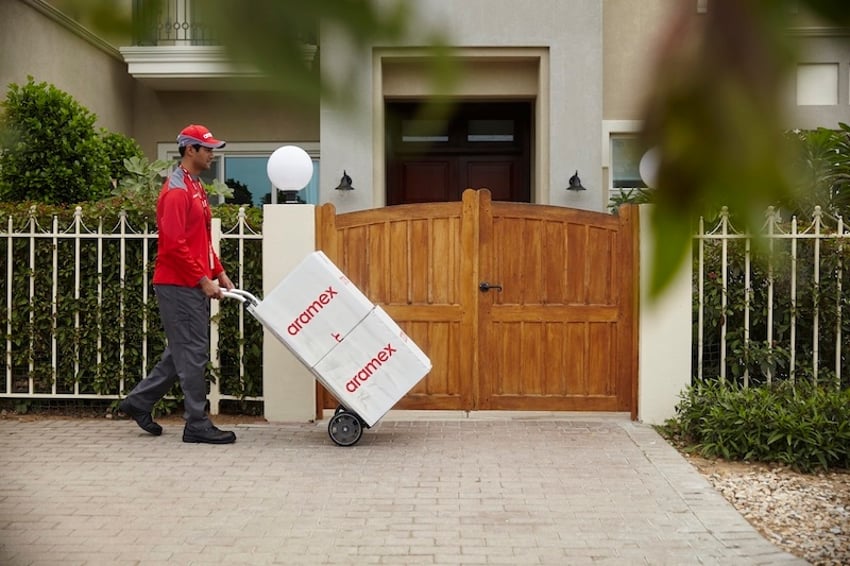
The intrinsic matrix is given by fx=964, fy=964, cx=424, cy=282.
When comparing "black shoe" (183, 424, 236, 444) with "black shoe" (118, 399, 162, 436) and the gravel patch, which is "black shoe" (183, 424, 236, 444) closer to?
"black shoe" (118, 399, 162, 436)

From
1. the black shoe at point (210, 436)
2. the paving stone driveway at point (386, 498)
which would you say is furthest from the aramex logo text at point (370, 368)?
the black shoe at point (210, 436)

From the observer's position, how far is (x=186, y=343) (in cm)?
641

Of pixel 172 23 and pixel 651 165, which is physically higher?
pixel 172 23

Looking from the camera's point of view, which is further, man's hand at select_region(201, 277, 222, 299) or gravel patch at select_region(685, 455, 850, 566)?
man's hand at select_region(201, 277, 222, 299)

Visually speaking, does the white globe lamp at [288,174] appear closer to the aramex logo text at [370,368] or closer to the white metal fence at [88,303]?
the white metal fence at [88,303]

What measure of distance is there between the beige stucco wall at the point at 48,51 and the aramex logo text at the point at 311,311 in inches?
206

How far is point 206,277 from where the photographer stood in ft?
20.8

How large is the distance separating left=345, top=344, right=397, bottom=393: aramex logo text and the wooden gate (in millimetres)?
1236

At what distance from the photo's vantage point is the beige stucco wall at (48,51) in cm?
68

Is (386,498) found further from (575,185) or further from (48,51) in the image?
(575,185)

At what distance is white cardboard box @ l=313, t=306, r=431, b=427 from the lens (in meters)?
6.36

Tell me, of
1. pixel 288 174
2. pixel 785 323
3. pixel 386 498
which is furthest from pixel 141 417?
pixel 785 323

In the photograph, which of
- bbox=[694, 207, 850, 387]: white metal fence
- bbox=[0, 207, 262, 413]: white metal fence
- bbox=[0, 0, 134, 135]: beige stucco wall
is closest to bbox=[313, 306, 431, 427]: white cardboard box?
bbox=[0, 207, 262, 413]: white metal fence

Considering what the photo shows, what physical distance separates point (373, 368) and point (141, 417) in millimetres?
1736
